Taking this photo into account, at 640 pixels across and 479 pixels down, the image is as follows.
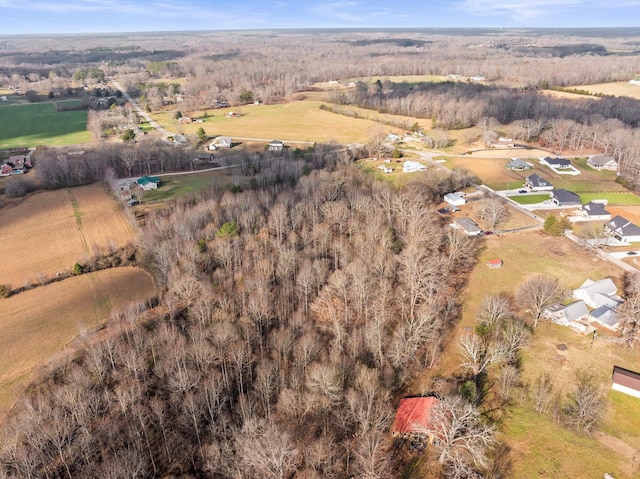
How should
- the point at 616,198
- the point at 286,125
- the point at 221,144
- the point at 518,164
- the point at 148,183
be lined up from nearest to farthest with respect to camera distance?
the point at 616,198, the point at 148,183, the point at 518,164, the point at 221,144, the point at 286,125

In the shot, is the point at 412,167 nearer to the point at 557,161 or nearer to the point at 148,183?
the point at 557,161

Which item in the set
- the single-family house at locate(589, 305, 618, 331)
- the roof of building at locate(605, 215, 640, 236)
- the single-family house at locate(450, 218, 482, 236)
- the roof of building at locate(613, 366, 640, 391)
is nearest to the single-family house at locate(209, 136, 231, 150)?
the single-family house at locate(450, 218, 482, 236)

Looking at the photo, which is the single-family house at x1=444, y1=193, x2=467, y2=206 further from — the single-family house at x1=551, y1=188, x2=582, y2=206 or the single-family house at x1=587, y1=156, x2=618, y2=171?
the single-family house at x1=587, y1=156, x2=618, y2=171

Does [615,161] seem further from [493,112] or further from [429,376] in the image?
[429,376]

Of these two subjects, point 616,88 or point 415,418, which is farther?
point 616,88

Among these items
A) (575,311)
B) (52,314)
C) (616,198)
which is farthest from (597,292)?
(52,314)
